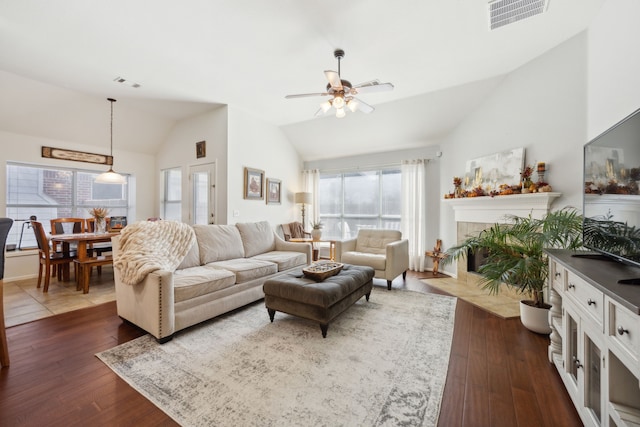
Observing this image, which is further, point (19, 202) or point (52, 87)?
point (19, 202)

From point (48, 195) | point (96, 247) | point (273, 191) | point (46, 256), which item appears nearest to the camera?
point (46, 256)

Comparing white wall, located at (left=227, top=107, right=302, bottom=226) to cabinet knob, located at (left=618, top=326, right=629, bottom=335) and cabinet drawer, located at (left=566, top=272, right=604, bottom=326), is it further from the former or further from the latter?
cabinet knob, located at (left=618, top=326, right=629, bottom=335)

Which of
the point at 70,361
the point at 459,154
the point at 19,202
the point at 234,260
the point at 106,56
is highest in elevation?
the point at 106,56

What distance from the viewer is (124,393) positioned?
1.62m

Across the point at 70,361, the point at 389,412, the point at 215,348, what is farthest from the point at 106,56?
the point at 389,412

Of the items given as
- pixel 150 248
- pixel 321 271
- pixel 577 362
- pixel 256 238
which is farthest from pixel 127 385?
pixel 577 362

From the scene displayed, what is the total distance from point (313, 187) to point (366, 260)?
9.82 ft

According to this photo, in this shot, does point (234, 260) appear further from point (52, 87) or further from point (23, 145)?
point (23, 145)

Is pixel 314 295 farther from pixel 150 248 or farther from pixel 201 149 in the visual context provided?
pixel 201 149

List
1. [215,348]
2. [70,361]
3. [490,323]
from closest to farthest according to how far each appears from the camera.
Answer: [70,361], [215,348], [490,323]

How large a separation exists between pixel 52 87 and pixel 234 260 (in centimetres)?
385

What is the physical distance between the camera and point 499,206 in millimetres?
3672

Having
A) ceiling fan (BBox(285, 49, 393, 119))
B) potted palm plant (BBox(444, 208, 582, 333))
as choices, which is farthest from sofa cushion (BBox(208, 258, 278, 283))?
potted palm plant (BBox(444, 208, 582, 333))

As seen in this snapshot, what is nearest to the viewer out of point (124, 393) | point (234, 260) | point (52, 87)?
point (124, 393)
